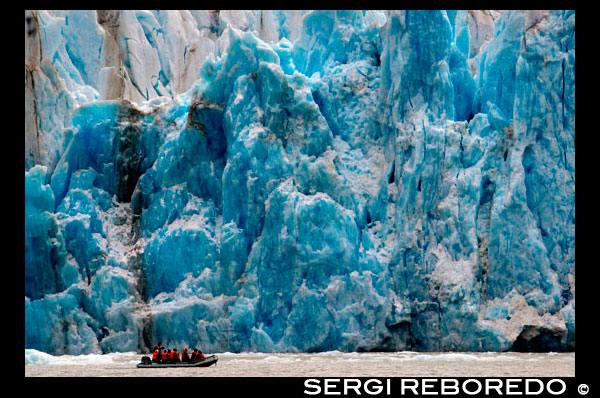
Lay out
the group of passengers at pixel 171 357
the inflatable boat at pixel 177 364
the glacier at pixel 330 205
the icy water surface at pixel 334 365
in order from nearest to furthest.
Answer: the icy water surface at pixel 334 365 → the inflatable boat at pixel 177 364 → the group of passengers at pixel 171 357 → the glacier at pixel 330 205

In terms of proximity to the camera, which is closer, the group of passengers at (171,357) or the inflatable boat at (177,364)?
the inflatable boat at (177,364)

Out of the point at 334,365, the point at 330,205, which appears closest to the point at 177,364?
the point at 334,365

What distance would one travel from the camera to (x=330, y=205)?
2250 centimetres

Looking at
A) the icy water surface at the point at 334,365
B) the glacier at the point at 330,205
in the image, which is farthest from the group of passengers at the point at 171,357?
the glacier at the point at 330,205

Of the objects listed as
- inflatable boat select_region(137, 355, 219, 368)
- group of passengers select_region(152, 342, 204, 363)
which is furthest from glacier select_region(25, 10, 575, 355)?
inflatable boat select_region(137, 355, 219, 368)

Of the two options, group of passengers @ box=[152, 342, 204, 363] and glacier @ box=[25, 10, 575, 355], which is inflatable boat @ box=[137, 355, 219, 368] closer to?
group of passengers @ box=[152, 342, 204, 363]

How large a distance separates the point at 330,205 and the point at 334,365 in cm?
472

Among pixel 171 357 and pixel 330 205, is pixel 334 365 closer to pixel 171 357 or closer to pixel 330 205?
pixel 171 357

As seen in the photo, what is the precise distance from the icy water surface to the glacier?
0.86m

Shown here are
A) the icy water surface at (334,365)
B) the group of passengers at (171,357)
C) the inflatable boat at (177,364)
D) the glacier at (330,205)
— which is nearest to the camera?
the icy water surface at (334,365)

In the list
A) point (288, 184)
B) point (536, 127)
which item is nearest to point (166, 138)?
point (288, 184)

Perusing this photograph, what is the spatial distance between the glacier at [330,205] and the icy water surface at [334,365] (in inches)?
33.7

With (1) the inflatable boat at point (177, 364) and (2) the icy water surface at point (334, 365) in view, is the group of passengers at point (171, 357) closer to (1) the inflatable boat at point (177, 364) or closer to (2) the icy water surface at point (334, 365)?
(1) the inflatable boat at point (177, 364)

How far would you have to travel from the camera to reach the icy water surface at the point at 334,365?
1792 centimetres
